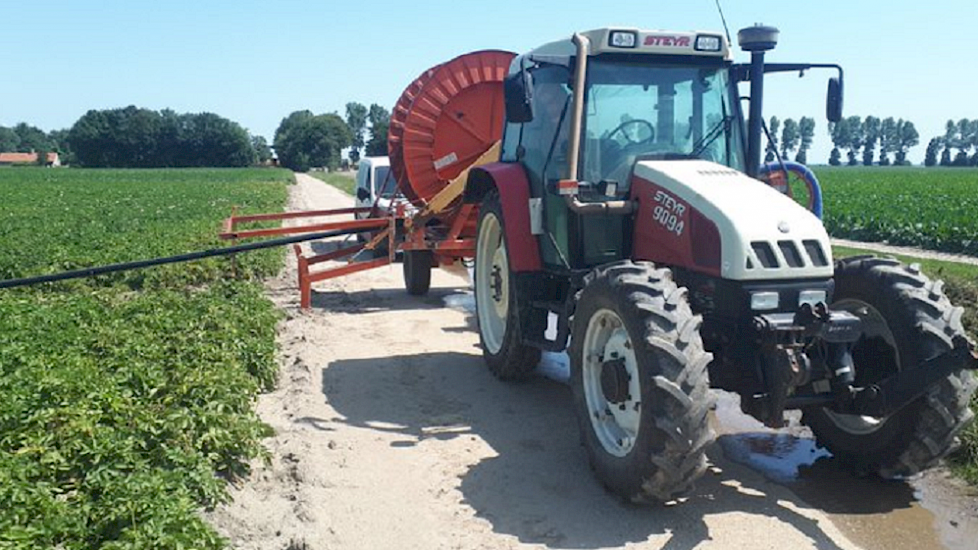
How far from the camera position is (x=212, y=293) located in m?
9.90

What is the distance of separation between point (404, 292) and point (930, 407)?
8.04 meters

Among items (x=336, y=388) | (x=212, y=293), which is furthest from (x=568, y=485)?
(x=212, y=293)

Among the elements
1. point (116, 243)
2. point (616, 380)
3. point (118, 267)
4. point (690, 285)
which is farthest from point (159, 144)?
point (616, 380)

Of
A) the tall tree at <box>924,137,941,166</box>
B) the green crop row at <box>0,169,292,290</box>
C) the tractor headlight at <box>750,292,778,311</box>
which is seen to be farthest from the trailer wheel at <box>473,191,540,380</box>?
the tall tree at <box>924,137,941,166</box>

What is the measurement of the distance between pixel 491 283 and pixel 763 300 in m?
3.32

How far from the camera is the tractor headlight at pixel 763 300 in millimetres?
4512

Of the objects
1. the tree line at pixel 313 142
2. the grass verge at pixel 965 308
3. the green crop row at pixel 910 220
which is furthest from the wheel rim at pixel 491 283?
the tree line at pixel 313 142

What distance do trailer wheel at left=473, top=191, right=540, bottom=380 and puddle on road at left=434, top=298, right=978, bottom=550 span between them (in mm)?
1663

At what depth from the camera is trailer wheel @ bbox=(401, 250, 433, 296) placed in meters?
11.0

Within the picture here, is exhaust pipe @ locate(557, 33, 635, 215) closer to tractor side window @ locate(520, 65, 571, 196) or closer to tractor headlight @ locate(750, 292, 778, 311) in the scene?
tractor side window @ locate(520, 65, 571, 196)

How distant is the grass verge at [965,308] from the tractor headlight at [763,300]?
6.08 ft

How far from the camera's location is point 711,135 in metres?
5.81

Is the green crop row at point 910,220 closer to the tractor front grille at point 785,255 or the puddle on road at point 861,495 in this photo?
the puddle on road at point 861,495

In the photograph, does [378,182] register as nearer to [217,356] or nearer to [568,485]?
[217,356]
